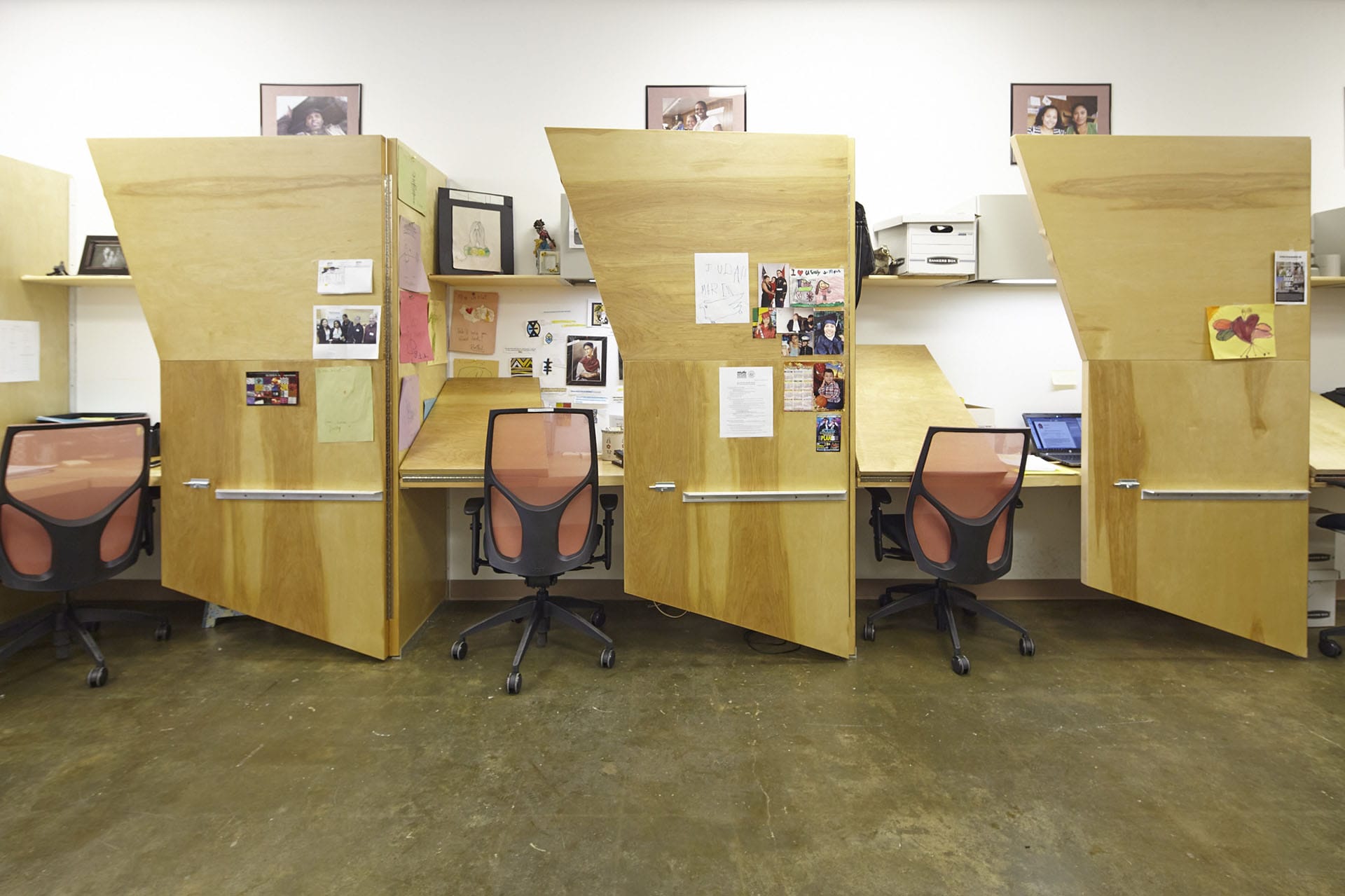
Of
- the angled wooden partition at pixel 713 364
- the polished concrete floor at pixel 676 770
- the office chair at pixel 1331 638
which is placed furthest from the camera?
the office chair at pixel 1331 638

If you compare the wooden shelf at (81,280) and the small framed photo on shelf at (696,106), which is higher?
the small framed photo on shelf at (696,106)

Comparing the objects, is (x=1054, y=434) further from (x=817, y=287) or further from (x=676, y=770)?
(x=676, y=770)

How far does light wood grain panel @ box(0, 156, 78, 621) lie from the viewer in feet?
11.6

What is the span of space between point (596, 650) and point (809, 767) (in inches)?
50.1

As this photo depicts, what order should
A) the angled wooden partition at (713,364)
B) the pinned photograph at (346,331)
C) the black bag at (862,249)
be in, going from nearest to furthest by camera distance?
the angled wooden partition at (713,364) < the pinned photograph at (346,331) < the black bag at (862,249)

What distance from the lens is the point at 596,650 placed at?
3381 millimetres

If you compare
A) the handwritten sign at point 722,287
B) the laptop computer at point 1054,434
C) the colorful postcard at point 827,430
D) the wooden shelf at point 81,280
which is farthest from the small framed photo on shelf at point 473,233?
the laptop computer at point 1054,434

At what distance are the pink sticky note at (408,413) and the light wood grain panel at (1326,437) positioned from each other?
3.89m

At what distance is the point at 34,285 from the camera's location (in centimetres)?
371

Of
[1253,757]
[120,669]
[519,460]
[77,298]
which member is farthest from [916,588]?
[77,298]

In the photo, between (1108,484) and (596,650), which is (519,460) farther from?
(1108,484)

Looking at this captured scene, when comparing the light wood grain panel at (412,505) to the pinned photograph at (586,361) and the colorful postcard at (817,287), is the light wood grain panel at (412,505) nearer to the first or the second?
the pinned photograph at (586,361)

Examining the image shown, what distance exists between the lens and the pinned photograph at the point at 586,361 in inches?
156

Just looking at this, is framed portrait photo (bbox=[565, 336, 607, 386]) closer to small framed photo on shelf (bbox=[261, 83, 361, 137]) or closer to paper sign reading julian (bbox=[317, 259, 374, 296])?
paper sign reading julian (bbox=[317, 259, 374, 296])
